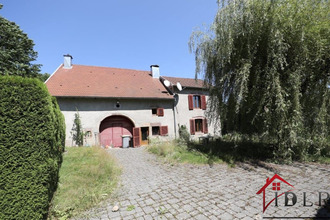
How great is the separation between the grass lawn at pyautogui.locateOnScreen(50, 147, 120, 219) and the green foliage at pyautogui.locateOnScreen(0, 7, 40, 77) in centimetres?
1236

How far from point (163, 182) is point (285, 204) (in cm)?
246

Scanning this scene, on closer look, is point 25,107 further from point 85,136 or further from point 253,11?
point 85,136

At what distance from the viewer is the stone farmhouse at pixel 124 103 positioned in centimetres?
921

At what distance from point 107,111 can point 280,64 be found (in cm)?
932

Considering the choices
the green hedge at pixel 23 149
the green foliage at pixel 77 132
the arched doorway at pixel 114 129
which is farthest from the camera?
the arched doorway at pixel 114 129

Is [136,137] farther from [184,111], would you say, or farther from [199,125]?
[199,125]

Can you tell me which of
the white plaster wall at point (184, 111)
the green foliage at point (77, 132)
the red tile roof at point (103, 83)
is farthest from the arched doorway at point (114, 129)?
the white plaster wall at point (184, 111)

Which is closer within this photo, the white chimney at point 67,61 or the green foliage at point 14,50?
the white chimney at point 67,61

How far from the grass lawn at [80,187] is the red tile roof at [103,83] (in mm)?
5714

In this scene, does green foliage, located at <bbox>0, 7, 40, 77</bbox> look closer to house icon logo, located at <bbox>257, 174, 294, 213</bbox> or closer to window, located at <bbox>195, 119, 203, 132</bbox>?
window, located at <bbox>195, 119, 203, 132</bbox>

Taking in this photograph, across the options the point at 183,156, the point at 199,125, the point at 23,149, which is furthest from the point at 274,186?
the point at 199,125

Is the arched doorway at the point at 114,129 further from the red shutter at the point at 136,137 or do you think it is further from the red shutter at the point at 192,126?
the red shutter at the point at 192,126

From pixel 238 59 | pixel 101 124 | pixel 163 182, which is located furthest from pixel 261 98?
pixel 101 124

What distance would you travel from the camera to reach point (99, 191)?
3.11 meters
